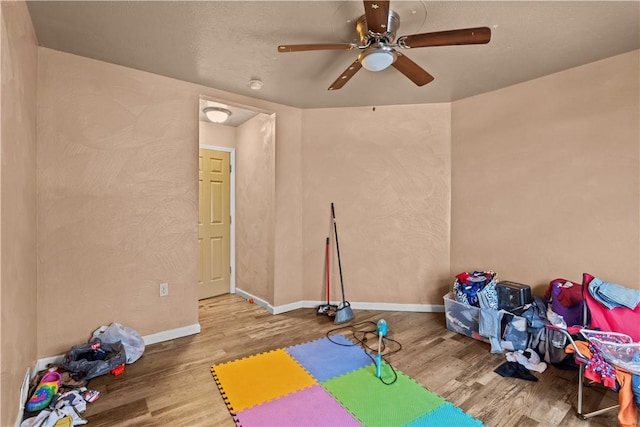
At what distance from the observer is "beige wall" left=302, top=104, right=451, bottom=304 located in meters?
3.54

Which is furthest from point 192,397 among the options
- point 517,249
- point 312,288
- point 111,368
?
point 517,249

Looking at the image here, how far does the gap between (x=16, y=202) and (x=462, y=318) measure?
11.5 ft

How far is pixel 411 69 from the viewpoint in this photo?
2.09m

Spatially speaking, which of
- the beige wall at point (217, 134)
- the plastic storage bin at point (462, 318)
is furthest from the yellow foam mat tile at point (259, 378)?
the beige wall at point (217, 134)

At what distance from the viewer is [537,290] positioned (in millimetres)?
2826

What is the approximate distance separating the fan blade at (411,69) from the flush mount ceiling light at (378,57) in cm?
5

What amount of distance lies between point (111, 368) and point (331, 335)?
180cm

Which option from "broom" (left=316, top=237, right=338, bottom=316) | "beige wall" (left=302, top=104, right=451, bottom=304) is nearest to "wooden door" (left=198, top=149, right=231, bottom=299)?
"beige wall" (left=302, top=104, right=451, bottom=304)

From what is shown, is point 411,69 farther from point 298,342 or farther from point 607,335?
point 298,342

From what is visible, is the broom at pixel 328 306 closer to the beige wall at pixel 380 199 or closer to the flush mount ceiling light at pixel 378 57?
the beige wall at pixel 380 199

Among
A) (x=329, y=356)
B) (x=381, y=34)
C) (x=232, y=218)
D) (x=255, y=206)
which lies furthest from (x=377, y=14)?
(x=232, y=218)

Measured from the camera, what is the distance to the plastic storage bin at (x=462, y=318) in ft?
9.23

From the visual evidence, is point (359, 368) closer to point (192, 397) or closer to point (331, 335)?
point (331, 335)

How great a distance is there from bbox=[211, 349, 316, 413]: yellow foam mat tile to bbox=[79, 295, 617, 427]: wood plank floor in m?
Answer: 0.09
